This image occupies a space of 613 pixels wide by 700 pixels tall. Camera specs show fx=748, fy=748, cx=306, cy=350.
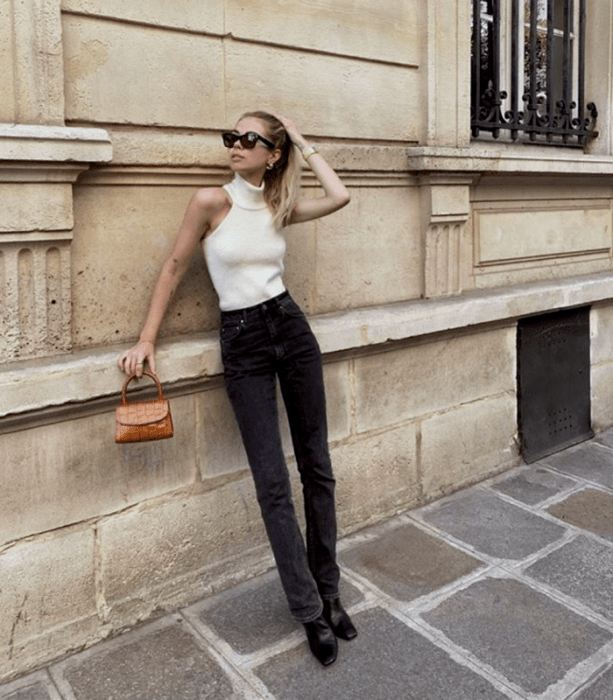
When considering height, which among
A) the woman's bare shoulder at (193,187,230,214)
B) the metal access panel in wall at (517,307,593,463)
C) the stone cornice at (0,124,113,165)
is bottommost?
the metal access panel in wall at (517,307,593,463)

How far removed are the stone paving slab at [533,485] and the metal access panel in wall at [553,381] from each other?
7.2 inches

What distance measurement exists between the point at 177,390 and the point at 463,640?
1508 millimetres

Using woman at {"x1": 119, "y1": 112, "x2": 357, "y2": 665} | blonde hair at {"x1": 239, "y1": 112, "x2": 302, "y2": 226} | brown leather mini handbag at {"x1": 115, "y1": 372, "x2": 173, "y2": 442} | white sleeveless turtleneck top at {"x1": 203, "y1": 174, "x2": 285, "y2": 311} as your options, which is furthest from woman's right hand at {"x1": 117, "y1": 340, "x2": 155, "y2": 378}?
blonde hair at {"x1": 239, "y1": 112, "x2": 302, "y2": 226}

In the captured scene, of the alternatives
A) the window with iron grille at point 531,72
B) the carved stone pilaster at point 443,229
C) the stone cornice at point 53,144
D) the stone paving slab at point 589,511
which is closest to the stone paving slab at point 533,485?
the stone paving slab at point 589,511

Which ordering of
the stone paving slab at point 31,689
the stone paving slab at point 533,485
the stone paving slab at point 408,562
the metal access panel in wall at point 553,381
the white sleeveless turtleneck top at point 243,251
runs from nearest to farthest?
the stone paving slab at point 31,689 → the white sleeveless turtleneck top at point 243,251 → the stone paving slab at point 408,562 → the stone paving slab at point 533,485 → the metal access panel in wall at point 553,381

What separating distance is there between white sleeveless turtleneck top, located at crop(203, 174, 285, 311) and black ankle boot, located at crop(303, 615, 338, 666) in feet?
4.01

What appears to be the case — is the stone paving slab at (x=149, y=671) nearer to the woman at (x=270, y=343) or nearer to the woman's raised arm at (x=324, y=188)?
the woman at (x=270, y=343)

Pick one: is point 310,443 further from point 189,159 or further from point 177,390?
point 189,159

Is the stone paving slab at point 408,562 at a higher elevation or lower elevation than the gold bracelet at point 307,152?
lower

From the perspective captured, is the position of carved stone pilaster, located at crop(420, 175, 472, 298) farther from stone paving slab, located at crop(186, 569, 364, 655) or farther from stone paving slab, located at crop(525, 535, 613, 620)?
stone paving slab, located at crop(186, 569, 364, 655)

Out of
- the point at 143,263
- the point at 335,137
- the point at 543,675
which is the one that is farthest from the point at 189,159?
the point at 543,675

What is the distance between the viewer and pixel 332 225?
3.69 meters

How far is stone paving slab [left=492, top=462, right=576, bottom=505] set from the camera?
4301 mm

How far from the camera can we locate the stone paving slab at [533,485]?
430cm
